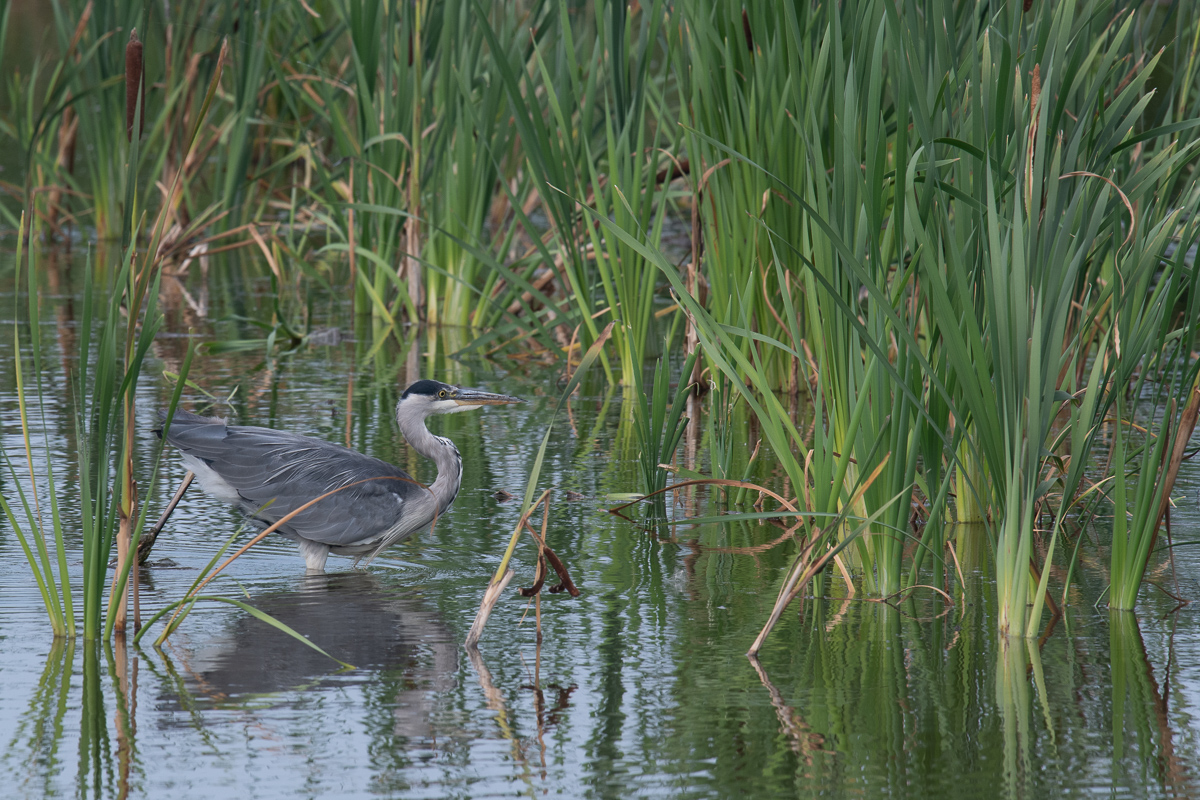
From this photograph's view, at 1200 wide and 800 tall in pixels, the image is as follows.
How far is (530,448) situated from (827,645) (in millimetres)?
2507

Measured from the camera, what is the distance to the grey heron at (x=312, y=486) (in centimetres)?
457

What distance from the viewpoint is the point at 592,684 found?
343 cm

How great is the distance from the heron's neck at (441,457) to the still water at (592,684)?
0.46 ft

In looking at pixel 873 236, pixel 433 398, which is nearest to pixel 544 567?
pixel 873 236

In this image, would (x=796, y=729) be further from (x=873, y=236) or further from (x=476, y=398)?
(x=476, y=398)

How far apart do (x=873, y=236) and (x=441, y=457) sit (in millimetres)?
1917

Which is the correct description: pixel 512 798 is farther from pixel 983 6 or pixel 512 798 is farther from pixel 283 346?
pixel 283 346

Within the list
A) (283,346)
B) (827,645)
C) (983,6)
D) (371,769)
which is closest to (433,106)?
(283,346)

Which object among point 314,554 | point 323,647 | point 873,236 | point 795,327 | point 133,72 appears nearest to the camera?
point 133,72

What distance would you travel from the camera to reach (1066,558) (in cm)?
452

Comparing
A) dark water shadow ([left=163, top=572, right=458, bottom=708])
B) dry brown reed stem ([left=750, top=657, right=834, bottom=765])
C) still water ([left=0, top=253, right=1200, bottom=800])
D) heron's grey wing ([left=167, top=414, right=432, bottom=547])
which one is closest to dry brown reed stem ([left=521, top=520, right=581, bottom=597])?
still water ([left=0, top=253, right=1200, bottom=800])

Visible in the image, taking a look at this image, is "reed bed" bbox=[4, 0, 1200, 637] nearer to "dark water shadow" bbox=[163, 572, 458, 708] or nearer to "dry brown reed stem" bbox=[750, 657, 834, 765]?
"dry brown reed stem" bbox=[750, 657, 834, 765]

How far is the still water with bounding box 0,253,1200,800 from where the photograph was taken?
9.53 ft

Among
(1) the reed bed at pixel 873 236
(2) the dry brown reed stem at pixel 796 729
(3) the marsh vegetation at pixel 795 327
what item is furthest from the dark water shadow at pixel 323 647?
(1) the reed bed at pixel 873 236
